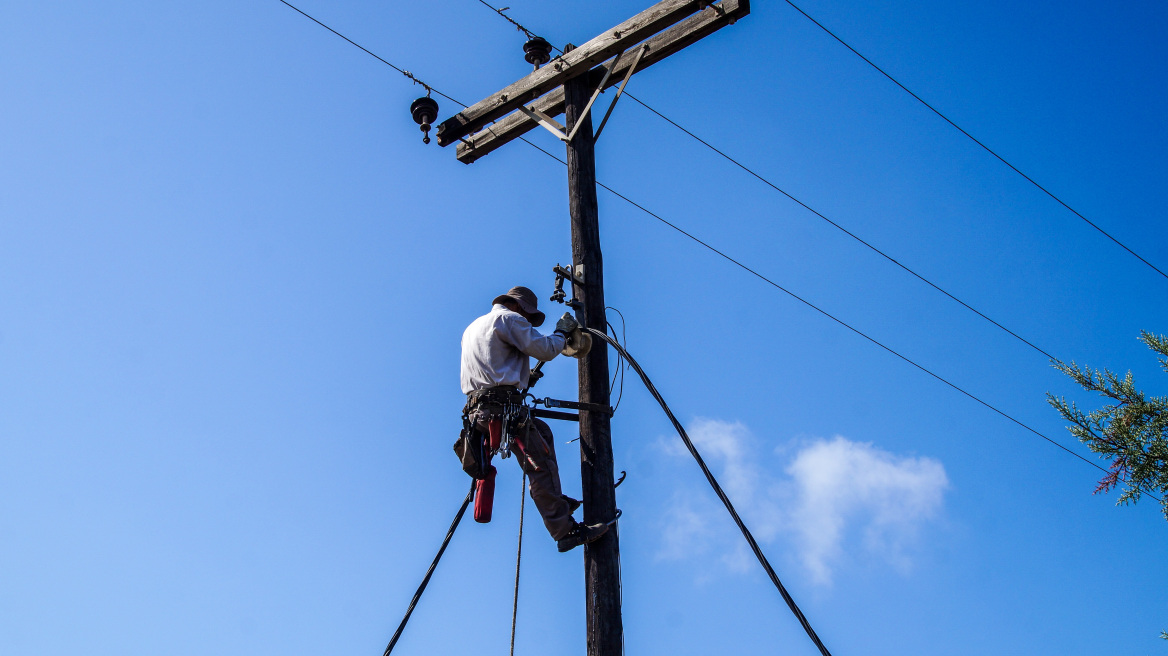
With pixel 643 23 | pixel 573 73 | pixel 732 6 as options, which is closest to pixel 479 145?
pixel 573 73

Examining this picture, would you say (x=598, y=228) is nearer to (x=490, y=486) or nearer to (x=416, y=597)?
(x=490, y=486)

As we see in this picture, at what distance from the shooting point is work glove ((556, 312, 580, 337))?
227 inches

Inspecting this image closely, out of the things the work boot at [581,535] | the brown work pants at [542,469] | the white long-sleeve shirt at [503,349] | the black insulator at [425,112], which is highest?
the black insulator at [425,112]

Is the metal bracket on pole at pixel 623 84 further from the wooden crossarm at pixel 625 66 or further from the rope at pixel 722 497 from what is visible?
the rope at pixel 722 497

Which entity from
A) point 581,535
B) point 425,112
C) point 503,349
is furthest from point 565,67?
point 581,535

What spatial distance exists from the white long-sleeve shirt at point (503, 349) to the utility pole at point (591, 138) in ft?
0.99

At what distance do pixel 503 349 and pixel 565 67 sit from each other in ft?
6.42

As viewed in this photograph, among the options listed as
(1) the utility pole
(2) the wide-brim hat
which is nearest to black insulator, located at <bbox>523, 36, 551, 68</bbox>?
(1) the utility pole

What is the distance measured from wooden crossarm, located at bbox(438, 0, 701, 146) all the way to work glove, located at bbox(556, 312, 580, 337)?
5.67ft

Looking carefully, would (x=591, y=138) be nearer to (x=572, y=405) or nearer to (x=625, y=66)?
(x=625, y=66)

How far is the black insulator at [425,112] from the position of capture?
7117mm

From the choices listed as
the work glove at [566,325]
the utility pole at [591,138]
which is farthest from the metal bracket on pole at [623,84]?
the work glove at [566,325]

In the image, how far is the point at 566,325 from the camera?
19.0ft

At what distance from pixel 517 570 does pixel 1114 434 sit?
415cm
